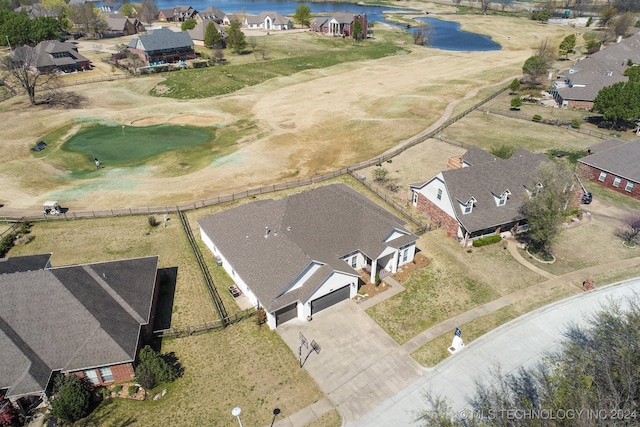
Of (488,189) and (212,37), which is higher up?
(212,37)

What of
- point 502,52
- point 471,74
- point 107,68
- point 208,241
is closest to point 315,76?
point 471,74

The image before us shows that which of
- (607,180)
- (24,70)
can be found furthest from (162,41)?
(607,180)

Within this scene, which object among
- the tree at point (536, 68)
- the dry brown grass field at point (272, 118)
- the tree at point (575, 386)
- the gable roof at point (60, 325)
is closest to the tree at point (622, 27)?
the dry brown grass field at point (272, 118)

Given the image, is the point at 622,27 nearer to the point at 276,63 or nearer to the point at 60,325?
the point at 276,63

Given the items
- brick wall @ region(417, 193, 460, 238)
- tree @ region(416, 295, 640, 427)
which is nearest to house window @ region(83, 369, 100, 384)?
tree @ region(416, 295, 640, 427)

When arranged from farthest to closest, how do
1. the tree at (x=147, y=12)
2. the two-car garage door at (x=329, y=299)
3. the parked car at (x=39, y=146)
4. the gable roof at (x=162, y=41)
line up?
the tree at (x=147, y=12) → the gable roof at (x=162, y=41) → the parked car at (x=39, y=146) → the two-car garage door at (x=329, y=299)

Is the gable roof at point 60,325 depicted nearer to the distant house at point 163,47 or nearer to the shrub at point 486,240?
the shrub at point 486,240

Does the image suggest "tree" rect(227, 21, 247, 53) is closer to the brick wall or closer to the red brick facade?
the brick wall
